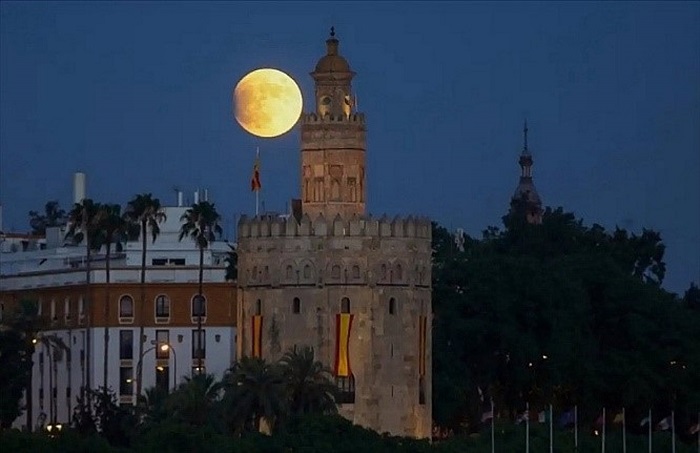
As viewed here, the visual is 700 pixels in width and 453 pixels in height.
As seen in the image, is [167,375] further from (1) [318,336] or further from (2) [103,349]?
(1) [318,336]

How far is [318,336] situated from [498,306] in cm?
1713

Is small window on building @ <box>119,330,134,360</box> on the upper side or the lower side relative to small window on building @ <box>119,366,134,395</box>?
upper

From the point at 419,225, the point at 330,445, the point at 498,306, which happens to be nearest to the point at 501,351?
the point at 498,306

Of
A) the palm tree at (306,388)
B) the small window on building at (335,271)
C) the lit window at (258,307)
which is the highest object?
the small window on building at (335,271)

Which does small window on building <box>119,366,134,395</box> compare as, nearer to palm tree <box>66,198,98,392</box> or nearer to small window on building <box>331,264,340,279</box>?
palm tree <box>66,198,98,392</box>

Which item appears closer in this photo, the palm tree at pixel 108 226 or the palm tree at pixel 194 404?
the palm tree at pixel 194 404

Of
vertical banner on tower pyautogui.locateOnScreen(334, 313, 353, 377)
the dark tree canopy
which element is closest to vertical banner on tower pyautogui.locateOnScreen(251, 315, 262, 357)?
vertical banner on tower pyautogui.locateOnScreen(334, 313, 353, 377)

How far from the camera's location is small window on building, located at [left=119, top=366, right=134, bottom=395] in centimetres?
13962

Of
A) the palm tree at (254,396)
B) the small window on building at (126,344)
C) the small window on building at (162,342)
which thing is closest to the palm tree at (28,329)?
the small window on building at (126,344)

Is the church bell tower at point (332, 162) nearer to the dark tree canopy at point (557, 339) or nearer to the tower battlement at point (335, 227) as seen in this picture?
the tower battlement at point (335, 227)

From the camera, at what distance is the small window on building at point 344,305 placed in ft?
349

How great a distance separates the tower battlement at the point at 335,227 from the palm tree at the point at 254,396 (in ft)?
24.7

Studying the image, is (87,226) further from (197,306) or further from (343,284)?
(343,284)

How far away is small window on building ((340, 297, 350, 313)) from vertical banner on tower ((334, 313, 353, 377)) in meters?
0.13
